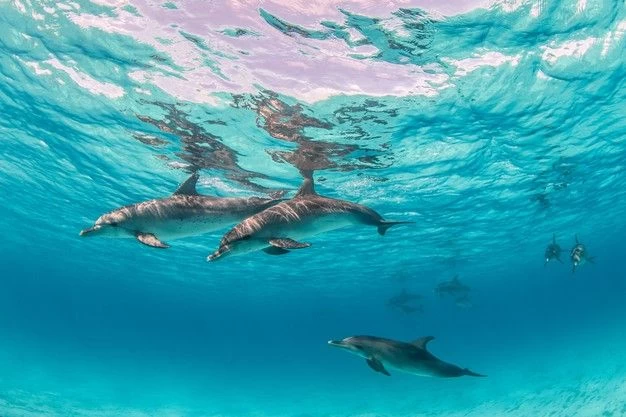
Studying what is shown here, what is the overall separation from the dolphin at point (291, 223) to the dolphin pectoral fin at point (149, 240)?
94 cm

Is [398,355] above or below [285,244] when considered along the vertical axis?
below

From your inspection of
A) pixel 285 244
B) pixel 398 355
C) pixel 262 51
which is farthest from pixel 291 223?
pixel 262 51

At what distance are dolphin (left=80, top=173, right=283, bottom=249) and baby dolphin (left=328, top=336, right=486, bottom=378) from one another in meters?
3.45

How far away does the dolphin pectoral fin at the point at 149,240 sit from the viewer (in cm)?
725

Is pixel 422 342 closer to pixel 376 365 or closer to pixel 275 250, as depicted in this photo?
pixel 376 365

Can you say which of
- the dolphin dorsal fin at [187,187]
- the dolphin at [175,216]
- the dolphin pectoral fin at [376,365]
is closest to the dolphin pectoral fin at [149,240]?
the dolphin at [175,216]

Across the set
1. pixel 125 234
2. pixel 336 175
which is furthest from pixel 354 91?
pixel 125 234

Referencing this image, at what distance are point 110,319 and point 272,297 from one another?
119m

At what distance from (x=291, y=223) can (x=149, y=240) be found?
2581 millimetres

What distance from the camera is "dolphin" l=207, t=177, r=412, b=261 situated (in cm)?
714

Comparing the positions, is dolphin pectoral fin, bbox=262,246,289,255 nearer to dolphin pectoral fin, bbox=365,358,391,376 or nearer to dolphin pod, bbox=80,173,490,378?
dolphin pod, bbox=80,173,490,378

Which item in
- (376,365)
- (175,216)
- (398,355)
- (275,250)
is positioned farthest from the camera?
(175,216)

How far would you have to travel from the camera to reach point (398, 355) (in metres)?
8.70

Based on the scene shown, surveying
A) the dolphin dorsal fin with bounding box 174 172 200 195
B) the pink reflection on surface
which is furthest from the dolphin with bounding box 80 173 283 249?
the pink reflection on surface
